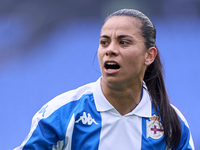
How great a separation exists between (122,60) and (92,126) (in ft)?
1.19

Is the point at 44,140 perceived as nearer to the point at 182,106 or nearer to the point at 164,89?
the point at 164,89

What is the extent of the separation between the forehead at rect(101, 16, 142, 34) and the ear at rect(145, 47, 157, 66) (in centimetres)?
15

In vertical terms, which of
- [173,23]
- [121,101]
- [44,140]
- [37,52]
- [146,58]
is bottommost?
[44,140]

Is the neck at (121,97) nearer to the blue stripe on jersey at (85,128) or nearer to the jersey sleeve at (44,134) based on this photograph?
the blue stripe on jersey at (85,128)

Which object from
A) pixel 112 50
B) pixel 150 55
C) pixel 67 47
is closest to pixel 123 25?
pixel 112 50

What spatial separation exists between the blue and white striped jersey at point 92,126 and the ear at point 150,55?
230 mm

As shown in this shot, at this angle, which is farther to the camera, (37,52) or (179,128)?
(37,52)

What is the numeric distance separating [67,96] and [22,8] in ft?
7.14

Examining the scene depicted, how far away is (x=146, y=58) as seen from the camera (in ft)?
6.64

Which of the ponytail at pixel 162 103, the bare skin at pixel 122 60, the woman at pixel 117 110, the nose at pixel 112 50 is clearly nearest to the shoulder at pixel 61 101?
the woman at pixel 117 110

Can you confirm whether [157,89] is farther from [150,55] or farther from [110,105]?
[110,105]

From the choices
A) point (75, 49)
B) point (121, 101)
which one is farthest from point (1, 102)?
point (121, 101)

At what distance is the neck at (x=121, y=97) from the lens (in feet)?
6.43

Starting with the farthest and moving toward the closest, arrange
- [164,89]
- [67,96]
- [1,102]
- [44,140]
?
[1,102]
[164,89]
[67,96]
[44,140]
